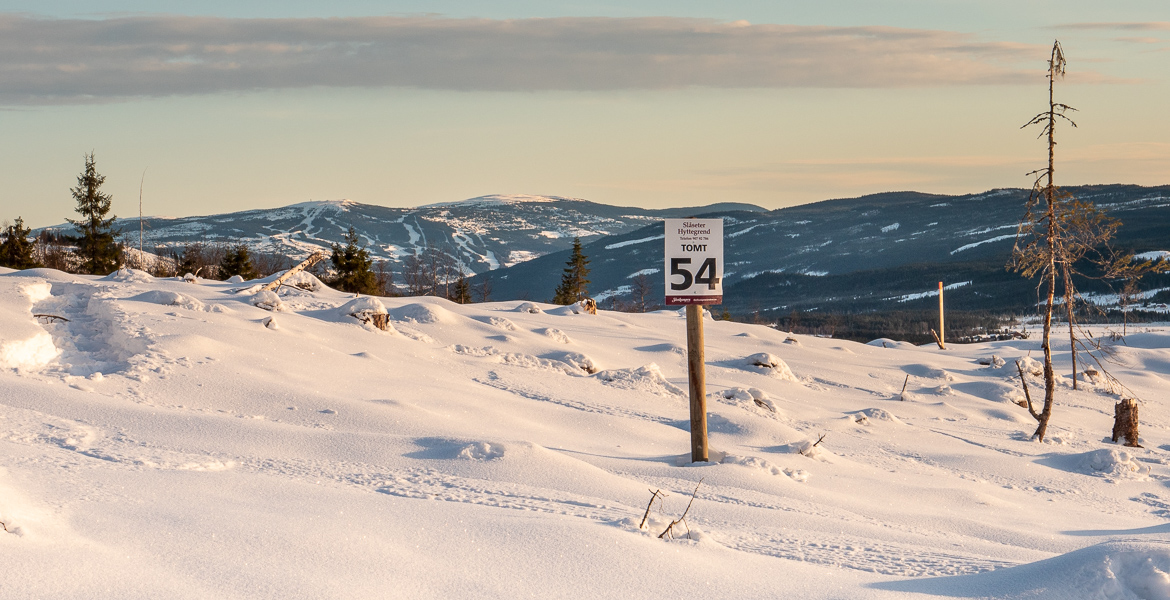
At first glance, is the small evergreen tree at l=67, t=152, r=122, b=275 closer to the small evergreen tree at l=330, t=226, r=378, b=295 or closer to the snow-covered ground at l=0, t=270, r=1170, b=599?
the small evergreen tree at l=330, t=226, r=378, b=295

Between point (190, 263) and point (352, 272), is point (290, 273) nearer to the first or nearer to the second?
point (190, 263)

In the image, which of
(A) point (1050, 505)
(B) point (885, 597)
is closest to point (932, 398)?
(A) point (1050, 505)

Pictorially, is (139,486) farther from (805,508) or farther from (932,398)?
(932,398)

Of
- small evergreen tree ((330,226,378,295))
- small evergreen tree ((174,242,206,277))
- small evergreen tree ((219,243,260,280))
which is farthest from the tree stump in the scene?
small evergreen tree ((219,243,260,280))

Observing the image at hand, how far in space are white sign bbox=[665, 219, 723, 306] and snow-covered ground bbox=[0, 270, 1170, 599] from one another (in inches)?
65.3

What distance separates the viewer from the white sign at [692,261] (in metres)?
8.38

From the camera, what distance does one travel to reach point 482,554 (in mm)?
5117

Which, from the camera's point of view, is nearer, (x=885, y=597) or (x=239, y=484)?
(x=885, y=597)

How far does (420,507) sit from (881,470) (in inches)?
246

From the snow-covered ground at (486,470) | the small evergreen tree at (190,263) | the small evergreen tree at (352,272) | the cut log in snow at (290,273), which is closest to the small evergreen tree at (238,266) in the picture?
the small evergreen tree at (190,263)

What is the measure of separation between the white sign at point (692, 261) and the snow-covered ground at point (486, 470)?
1.66 metres

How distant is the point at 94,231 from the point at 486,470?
64.4 m

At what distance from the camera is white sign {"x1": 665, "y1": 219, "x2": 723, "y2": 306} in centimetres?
838

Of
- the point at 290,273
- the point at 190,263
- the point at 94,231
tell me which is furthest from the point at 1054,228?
the point at 94,231
